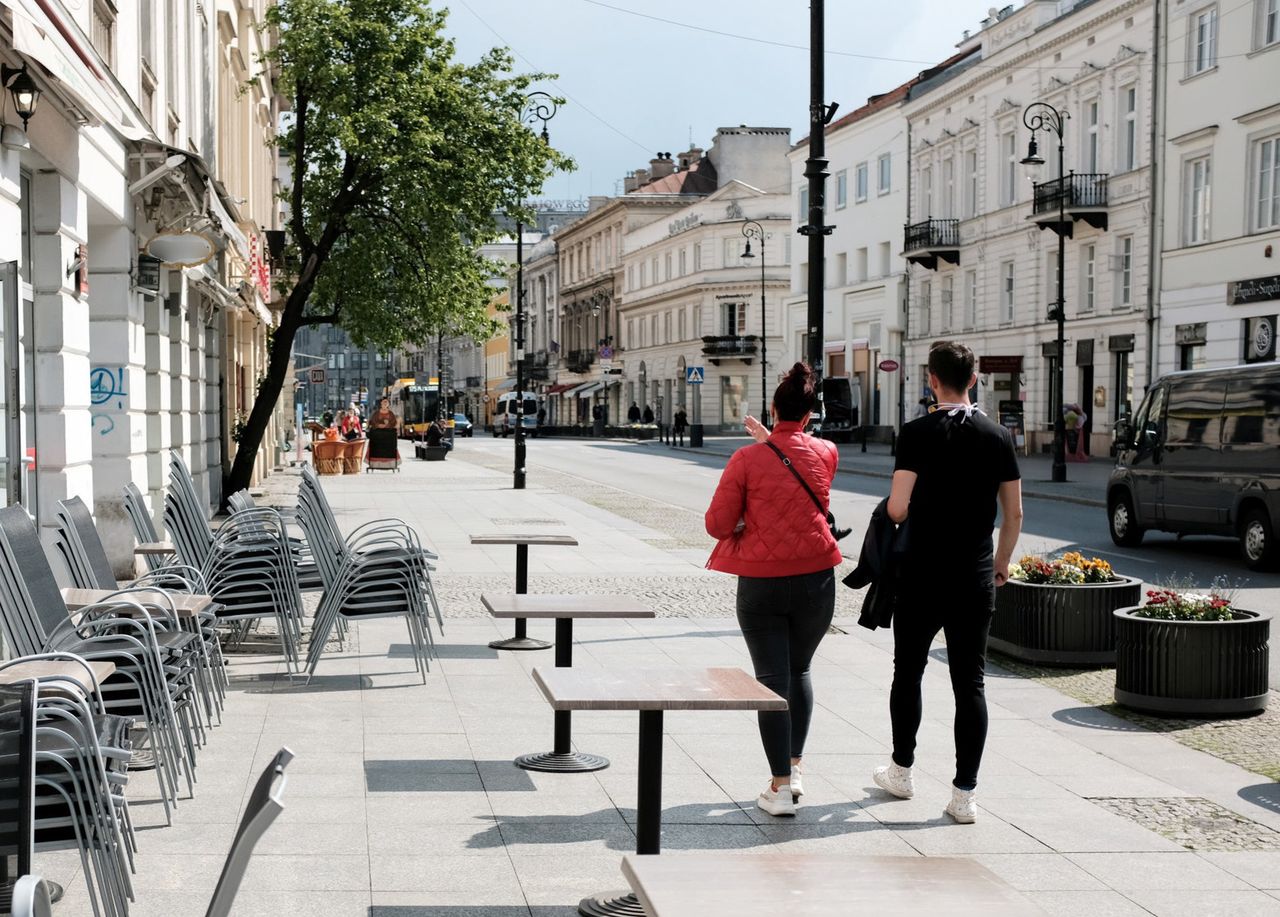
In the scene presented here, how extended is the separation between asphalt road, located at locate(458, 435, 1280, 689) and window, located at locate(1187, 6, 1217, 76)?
12.2 m

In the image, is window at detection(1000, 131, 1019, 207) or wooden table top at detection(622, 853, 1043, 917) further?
window at detection(1000, 131, 1019, 207)

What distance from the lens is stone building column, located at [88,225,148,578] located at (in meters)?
14.2

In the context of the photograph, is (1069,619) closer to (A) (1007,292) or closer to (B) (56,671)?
(B) (56,671)

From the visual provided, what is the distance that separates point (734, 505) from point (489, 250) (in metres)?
136

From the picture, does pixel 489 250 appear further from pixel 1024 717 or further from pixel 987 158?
pixel 1024 717

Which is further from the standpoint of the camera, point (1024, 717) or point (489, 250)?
point (489, 250)

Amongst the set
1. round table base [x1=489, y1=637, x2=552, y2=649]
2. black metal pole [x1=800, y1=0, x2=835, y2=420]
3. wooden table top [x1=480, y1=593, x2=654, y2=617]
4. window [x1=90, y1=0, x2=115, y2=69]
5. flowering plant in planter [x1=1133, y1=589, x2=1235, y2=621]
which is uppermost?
window [x1=90, y1=0, x2=115, y2=69]

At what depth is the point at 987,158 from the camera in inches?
1955

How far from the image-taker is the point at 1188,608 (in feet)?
29.6

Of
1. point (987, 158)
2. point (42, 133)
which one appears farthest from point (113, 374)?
point (987, 158)

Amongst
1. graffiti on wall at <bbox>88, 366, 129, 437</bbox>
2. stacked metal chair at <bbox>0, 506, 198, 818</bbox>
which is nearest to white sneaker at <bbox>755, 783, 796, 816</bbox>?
stacked metal chair at <bbox>0, 506, 198, 818</bbox>

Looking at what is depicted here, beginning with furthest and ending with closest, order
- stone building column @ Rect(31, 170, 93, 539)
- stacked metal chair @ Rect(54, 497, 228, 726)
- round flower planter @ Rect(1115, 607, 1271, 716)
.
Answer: stone building column @ Rect(31, 170, 93, 539) → round flower planter @ Rect(1115, 607, 1271, 716) → stacked metal chair @ Rect(54, 497, 228, 726)

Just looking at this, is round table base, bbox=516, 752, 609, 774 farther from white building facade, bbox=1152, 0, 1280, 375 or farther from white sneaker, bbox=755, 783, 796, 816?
white building facade, bbox=1152, 0, 1280, 375

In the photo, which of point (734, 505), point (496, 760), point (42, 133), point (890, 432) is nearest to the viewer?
point (734, 505)
